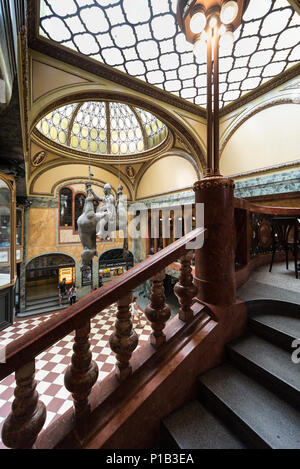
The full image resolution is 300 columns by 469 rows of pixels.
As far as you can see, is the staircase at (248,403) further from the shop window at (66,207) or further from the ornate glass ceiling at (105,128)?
the shop window at (66,207)

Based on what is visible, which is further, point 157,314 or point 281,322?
point 281,322

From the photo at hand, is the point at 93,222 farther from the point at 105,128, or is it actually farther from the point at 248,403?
the point at 105,128

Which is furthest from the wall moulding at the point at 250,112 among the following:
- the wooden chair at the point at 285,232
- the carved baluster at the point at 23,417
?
the carved baluster at the point at 23,417

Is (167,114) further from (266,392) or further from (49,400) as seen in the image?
(49,400)

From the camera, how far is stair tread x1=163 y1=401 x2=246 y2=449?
792 millimetres

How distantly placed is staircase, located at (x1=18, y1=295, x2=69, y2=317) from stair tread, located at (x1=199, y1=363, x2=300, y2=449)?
8.83 metres

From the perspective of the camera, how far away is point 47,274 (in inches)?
504

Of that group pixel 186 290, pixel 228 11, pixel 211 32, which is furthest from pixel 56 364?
pixel 228 11

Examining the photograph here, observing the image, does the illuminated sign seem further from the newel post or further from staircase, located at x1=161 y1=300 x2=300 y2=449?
staircase, located at x1=161 y1=300 x2=300 y2=449

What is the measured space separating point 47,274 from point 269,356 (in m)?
14.2

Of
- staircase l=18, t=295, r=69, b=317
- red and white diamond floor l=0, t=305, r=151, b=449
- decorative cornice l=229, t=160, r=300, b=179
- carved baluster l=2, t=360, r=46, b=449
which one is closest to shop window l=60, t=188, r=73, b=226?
staircase l=18, t=295, r=69, b=317

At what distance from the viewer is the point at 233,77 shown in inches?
186

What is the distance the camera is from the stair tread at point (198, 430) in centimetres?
79

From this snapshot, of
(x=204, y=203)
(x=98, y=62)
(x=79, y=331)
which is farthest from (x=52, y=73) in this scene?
(x=79, y=331)
